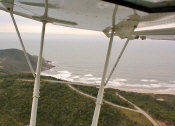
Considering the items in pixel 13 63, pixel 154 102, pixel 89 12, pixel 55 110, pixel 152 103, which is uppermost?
pixel 13 63

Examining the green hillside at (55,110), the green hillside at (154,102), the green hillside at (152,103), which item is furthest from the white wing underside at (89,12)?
the green hillside at (154,102)

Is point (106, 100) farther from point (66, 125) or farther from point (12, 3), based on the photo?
point (12, 3)

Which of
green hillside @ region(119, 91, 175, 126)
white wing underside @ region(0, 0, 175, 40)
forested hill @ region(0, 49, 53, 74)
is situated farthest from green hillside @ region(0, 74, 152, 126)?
forested hill @ region(0, 49, 53, 74)

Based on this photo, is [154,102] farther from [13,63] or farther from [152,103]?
[13,63]

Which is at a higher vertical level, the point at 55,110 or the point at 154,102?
the point at 154,102

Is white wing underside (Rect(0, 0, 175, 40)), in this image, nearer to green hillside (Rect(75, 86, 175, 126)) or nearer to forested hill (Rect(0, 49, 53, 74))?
green hillside (Rect(75, 86, 175, 126))

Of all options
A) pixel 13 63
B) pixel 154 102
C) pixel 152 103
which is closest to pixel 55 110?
pixel 152 103

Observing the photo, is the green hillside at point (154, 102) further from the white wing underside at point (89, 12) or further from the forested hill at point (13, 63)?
the forested hill at point (13, 63)

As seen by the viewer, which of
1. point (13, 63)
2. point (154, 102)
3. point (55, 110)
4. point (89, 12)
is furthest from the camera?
point (13, 63)
